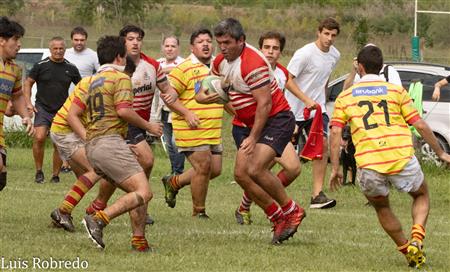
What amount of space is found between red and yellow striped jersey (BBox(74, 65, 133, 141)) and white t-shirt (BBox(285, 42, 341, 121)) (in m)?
4.63

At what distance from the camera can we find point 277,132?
1102 centimetres

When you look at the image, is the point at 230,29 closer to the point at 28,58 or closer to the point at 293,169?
the point at 293,169

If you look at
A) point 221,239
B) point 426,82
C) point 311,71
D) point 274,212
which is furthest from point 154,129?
point 426,82

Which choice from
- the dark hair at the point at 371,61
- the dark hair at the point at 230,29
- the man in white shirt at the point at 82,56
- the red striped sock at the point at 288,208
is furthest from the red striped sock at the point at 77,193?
the man in white shirt at the point at 82,56

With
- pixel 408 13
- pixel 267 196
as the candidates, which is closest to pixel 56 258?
pixel 267 196

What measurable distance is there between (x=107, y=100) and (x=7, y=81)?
1687mm

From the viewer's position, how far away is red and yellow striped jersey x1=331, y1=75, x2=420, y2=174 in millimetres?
9664

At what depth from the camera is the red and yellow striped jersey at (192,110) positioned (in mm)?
13094

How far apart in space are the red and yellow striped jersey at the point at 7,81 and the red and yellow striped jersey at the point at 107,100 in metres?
1.46

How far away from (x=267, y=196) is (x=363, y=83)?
1.74m

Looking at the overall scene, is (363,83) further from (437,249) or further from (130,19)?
(130,19)

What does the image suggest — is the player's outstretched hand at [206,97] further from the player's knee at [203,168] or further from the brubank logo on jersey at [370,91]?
the player's knee at [203,168]

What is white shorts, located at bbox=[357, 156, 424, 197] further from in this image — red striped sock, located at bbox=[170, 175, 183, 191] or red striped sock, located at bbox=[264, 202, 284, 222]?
red striped sock, located at bbox=[170, 175, 183, 191]


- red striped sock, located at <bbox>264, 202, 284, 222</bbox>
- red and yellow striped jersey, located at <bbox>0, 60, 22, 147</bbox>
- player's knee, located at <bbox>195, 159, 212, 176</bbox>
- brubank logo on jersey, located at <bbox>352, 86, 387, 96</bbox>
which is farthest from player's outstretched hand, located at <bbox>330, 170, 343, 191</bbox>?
red and yellow striped jersey, located at <bbox>0, 60, 22, 147</bbox>
